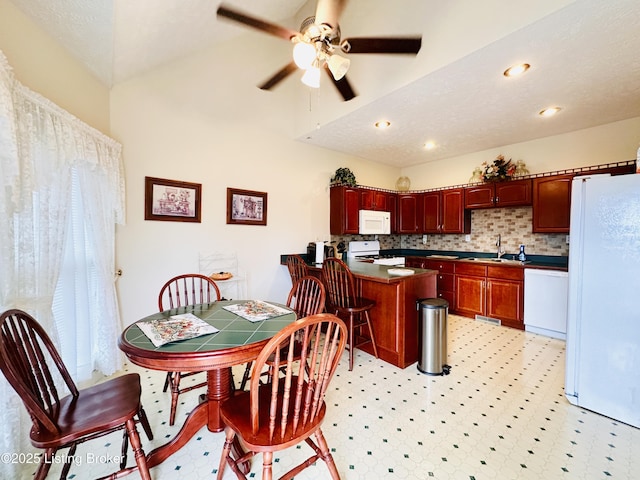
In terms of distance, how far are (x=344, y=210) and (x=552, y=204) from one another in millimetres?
2738

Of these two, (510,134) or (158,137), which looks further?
(510,134)

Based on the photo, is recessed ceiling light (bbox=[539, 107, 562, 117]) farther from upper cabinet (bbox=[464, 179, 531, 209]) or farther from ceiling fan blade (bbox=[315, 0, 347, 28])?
ceiling fan blade (bbox=[315, 0, 347, 28])

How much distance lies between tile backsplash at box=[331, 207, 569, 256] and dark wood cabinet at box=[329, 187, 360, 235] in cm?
27

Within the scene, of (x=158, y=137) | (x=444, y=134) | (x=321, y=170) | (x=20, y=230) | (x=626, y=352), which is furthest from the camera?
Result: (x=321, y=170)

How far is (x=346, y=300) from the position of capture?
2705mm

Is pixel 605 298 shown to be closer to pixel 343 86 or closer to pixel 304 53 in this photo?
pixel 343 86

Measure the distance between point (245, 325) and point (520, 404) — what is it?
2.12 m

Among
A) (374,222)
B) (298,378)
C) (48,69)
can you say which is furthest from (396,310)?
(48,69)

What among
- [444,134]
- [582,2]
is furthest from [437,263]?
[582,2]

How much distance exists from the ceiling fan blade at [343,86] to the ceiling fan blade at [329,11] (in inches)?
19.6

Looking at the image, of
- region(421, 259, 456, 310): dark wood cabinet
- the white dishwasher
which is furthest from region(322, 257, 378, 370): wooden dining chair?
the white dishwasher

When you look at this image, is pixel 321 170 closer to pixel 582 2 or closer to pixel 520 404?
pixel 582 2

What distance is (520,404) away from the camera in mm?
2027

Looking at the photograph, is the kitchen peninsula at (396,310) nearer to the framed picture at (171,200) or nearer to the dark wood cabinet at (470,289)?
the dark wood cabinet at (470,289)
